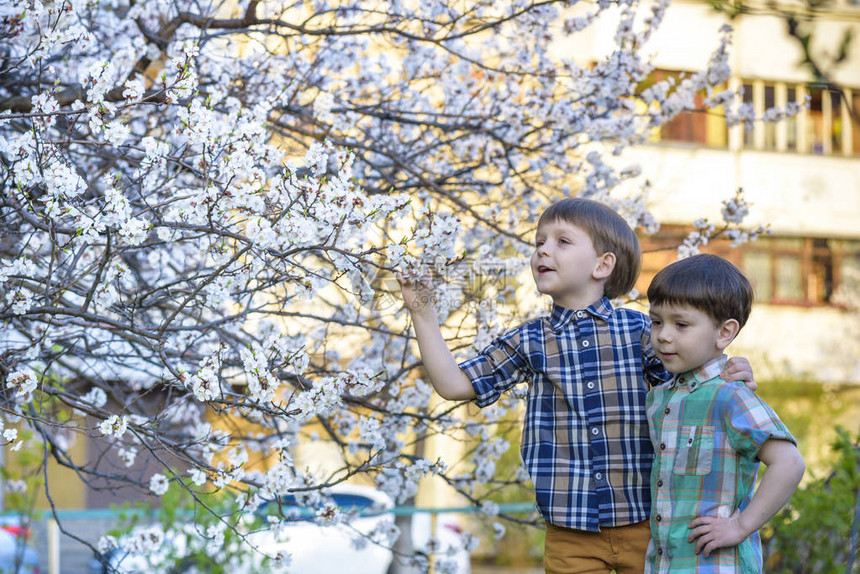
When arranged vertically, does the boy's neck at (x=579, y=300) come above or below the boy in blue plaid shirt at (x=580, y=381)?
above

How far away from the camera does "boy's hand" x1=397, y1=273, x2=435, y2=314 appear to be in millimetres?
2316

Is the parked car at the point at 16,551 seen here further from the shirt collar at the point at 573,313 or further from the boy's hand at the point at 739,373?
the boy's hand at the point at 739,373

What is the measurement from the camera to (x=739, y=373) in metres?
2.36

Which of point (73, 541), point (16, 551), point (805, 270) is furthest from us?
point (805, 270)

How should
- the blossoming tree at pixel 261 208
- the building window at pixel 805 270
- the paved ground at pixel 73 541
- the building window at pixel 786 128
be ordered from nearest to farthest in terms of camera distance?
the blossoming tree at pixel 261 208
the paved ground at pixel 73 541
the building window at pixel 786 128
the building window at pixel 805 270

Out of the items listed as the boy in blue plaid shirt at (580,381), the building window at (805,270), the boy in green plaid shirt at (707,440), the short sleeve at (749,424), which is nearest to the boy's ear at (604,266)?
the boy in blue plaid shirt at (580,381)

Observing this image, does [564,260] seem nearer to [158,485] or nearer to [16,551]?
[158,485]

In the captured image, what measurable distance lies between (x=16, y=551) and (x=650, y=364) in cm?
473

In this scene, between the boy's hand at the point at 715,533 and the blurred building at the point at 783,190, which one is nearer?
the boy's hand at the point at 715,533

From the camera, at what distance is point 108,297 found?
8.33 ft

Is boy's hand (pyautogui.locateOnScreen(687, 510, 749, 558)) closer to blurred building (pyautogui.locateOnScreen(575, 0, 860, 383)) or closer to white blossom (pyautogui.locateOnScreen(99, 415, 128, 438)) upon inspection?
white blossom (pyautogui.locateOnScreen(99, 415, 128, 438))

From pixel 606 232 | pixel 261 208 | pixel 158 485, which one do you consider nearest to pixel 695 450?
pixel 606 232

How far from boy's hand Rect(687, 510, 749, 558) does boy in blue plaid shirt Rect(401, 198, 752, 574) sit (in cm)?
19

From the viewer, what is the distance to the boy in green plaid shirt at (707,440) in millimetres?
2205
